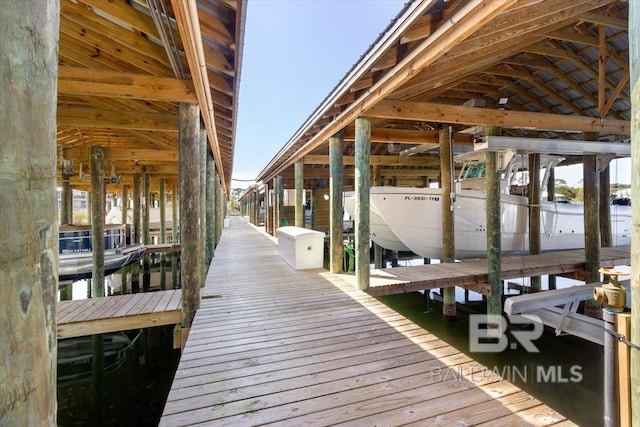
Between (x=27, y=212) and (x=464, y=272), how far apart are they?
20.4 feet

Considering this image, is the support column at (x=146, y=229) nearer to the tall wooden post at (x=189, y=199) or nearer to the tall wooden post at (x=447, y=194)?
the tall wooden post at (x=189, y=199)

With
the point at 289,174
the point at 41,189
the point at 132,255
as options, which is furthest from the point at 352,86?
the point at 289,174

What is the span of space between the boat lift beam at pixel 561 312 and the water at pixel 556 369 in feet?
5.89

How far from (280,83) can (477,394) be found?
4764cm

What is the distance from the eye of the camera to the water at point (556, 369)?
448 cm

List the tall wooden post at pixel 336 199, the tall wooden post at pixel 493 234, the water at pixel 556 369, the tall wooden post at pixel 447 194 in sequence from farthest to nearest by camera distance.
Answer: the tall wooden post at pixel 447 194, the tall wooden post at pixel 336 199, the tall wooden post at pixel 493 234, the water at pixel 556 369

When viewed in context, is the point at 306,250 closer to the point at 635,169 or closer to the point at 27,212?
the point at 635,169

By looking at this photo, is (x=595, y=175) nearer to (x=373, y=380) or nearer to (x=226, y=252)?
(x=373, y=380)

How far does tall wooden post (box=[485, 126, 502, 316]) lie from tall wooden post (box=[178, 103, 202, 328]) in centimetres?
500

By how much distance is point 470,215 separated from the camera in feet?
23.5

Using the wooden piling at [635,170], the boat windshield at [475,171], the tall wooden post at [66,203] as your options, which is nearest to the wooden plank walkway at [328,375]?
the wooden piling at [635,170]

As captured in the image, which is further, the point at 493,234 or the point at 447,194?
the point at 447,194

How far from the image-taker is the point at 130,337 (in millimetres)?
7270

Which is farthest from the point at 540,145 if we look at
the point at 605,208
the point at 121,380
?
the point at 121,380
